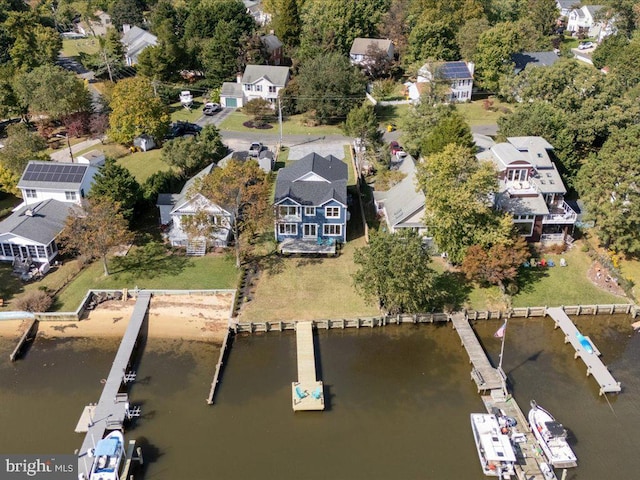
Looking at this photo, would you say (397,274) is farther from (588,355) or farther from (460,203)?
(588,355)

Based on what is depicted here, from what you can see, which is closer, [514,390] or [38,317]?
[514,390]

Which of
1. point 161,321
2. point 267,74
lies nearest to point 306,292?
point 161,321

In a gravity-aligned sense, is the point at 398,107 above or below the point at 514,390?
above

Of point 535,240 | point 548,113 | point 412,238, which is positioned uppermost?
point 548,113

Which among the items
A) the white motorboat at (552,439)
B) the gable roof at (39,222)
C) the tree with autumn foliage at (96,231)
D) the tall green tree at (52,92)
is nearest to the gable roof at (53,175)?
the gable roof at (39,222)

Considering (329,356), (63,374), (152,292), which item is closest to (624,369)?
(329,356)

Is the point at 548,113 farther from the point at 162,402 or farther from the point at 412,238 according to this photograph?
the point at 162,402

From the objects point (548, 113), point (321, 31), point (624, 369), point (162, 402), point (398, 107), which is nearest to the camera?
point (162, 402)
